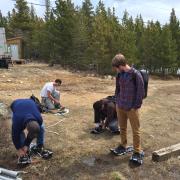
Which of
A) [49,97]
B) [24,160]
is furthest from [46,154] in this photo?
[49,97]

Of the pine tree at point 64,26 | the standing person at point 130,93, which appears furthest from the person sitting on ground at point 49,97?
the pine tree at point 64,26

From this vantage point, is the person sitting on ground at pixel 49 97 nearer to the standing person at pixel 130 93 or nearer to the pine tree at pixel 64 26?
the standing person at pixel 130 93

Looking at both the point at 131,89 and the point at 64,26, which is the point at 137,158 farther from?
the point at 64,26

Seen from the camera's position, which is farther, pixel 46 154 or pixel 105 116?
pixel 105 116

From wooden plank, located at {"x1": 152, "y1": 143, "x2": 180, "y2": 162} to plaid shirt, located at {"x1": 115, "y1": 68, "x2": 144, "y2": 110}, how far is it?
1090mm

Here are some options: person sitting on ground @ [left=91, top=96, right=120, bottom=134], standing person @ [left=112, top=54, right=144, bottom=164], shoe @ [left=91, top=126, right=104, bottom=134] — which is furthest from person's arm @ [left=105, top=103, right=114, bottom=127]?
standing person @ [left=112, top=54, right=144, bottom=164]

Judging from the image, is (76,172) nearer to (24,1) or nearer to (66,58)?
(66,58)

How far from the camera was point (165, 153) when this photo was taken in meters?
7.07

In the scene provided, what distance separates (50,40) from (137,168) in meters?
31.3

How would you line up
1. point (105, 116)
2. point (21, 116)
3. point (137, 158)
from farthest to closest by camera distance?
point (105, 116), point (137, 158), point (21, 116)

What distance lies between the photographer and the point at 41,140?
706 centimetres

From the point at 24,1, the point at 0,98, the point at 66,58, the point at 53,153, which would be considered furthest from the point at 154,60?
the point at 53,153

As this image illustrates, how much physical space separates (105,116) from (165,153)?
76.8 inches

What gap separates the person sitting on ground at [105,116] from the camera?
8.41 m
